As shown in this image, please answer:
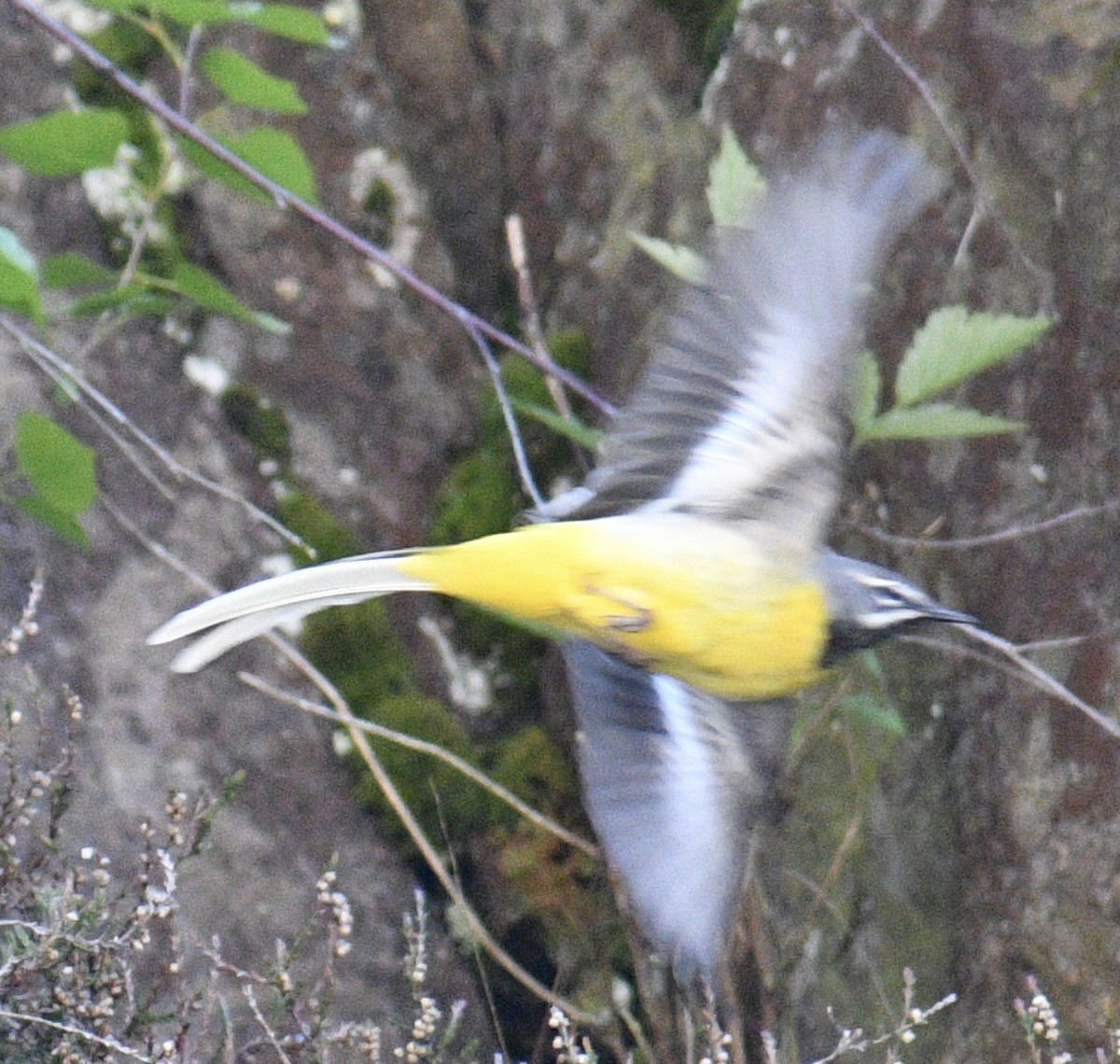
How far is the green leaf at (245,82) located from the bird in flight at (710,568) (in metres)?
0.50

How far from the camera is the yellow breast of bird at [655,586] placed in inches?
68.6

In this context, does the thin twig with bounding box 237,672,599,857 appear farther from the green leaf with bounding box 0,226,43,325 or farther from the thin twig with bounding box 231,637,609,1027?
the green leaf with bounding box 0,226,43,325

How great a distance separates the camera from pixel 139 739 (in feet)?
6.38

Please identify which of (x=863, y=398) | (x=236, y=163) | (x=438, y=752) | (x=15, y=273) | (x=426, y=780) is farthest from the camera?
(x=426, y=780)

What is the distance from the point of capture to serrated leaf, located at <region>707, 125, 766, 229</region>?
1.66 meters

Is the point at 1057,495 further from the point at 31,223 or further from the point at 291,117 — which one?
the point at 31,223

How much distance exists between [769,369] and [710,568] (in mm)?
252

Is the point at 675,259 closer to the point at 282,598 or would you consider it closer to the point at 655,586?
the point at 655,586

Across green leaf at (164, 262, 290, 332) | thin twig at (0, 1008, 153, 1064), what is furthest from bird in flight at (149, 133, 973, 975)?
thin twig at (0, 1008, 153, 1064)

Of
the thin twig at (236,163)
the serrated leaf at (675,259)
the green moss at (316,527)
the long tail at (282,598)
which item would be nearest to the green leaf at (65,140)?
the thin twig at (236,163)

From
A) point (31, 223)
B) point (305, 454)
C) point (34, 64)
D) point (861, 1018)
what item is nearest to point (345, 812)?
point (305, 454)

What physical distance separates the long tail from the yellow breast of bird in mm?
54

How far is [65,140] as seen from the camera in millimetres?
1567

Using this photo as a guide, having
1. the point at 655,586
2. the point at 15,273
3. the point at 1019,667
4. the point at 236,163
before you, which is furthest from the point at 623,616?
the point at 15,273
